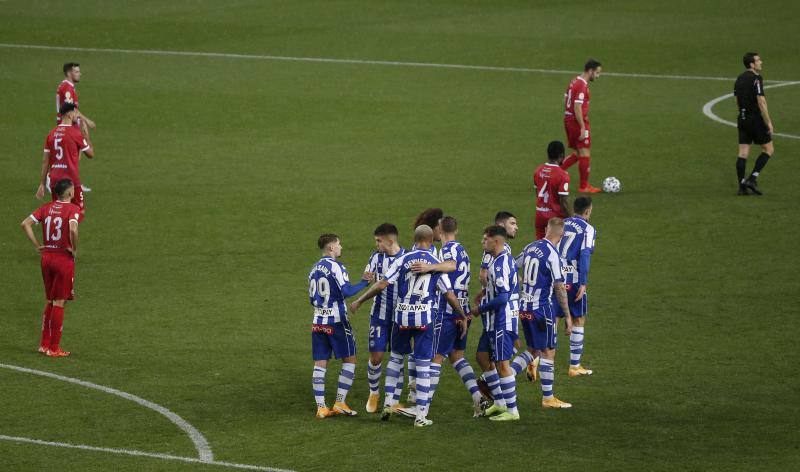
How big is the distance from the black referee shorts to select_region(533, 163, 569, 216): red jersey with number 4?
7366mm

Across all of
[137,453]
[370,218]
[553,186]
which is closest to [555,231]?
[553,186]

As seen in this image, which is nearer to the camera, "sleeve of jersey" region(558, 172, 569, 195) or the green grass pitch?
the green grass pitch

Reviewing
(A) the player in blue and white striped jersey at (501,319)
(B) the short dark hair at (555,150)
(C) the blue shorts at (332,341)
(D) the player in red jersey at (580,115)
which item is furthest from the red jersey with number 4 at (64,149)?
(A) the player in blue and white striped jersey at (501,319)

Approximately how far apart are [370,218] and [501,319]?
952cm

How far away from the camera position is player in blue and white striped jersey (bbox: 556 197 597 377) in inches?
608

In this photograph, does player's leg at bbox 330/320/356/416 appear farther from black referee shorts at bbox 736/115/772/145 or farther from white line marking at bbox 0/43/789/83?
white line marking at bbox 0/43/789/83

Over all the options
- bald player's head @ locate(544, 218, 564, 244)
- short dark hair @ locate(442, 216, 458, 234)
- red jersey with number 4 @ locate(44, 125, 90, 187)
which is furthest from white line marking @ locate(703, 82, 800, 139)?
short dark hair @ locate(442, 216, 458, 234)

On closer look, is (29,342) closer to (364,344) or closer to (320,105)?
(364,344)

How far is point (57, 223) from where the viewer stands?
15.9m

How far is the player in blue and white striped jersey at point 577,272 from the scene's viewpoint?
15.4 meters

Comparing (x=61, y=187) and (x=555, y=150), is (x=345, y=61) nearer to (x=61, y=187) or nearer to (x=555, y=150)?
(x=555, y=150)

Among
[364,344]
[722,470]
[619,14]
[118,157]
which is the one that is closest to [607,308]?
[364,344]

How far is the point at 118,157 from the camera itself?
2872 centimetres

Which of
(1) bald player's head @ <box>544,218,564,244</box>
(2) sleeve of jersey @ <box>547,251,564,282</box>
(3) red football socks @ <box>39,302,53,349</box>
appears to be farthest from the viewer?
(3) red football socks @ <box>39,302,53,349</box>
